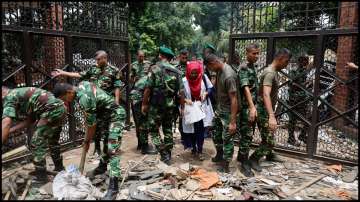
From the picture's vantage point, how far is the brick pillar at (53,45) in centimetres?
578

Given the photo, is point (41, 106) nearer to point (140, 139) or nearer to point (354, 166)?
point (140, 139)

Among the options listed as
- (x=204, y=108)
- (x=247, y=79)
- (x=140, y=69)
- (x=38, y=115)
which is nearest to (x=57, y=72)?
(x=38, y=115)

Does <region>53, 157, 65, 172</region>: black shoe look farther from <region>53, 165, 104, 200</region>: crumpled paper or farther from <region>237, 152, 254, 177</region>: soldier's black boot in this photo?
<region>237, 152, 254, 177</region>: soldier's black boot

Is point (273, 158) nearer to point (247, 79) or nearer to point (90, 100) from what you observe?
point (247, 79)

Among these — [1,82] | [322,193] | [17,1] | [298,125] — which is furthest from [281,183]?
[17,1]

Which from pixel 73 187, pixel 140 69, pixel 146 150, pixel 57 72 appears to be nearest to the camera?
pixel 73 187

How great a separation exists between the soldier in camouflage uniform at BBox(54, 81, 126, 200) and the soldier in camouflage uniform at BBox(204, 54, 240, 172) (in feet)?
5.25

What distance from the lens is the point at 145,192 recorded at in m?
4.18

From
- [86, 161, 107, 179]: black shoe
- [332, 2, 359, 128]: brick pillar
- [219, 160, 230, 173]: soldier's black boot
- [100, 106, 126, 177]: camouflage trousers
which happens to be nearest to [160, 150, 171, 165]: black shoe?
[219, 160, 230, 173]: soldier's black boot

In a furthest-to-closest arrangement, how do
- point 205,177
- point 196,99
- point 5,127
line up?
point 196,99, point 205,177, point 5,127

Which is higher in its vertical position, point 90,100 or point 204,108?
point 90,100

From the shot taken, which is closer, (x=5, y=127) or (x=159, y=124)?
(x=5, y=127)

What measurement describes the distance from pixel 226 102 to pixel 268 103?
25.9 inches

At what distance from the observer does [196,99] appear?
18.8 ft
